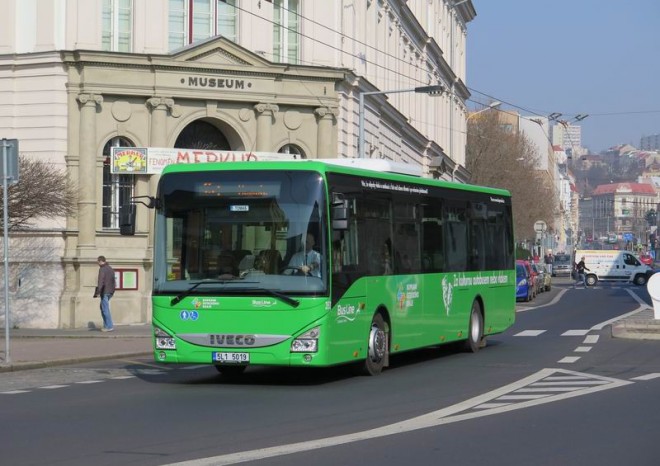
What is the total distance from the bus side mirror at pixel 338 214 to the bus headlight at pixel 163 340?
2.60 metres

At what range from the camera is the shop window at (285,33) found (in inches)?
1446

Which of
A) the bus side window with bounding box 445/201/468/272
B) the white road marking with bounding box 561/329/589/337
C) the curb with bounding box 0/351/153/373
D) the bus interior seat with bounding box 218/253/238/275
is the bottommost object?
the curb with bounding box 0/351/153/373

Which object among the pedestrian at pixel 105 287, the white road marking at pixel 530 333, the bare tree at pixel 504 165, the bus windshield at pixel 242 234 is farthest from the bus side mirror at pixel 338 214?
the bare tree at pixel 504 165

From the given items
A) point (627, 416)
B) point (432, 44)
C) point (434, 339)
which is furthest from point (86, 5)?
point (432, 44)

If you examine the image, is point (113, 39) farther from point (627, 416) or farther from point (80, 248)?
point (627, 416)

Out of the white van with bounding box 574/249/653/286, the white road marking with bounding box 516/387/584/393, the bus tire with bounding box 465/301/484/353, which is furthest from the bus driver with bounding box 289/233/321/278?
the white van with bounding box 574/249/653/286

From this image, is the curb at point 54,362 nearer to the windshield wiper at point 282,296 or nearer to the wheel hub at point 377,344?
the windshield wiper at point 282,296

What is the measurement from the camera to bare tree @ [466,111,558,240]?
291ft

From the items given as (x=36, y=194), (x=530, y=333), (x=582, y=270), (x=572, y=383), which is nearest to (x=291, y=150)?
(x=36, y=194)

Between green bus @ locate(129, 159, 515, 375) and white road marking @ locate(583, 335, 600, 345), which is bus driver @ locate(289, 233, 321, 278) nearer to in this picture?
green bus @ locate(129, 159, 515, 375)

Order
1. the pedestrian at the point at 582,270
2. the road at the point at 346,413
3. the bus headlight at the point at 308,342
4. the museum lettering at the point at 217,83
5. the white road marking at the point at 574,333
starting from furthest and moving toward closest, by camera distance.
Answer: the pedestrian at the point at 582,270
the museum lettering at the point at 217,83
the white road marking at the point at 574,333
the bus headlight at the point at 308,342
the road at the point at 346,413

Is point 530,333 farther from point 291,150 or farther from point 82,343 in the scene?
point 291,150

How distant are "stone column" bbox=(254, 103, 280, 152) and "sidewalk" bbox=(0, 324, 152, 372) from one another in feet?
20.1

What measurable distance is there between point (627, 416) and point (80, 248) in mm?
22506
